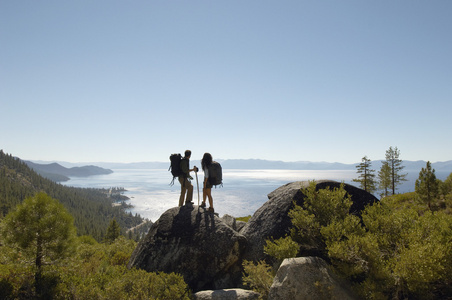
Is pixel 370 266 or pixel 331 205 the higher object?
pixel 331 205

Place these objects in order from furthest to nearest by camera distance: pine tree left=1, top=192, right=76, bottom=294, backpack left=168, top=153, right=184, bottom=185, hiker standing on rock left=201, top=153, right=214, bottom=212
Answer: backpack left=168, top=153, right=184, bottom=185, hiker standing on rock left=201, top=153, right=214, bottom=212, pine tree left=1, top=192, right=76, bottom=294

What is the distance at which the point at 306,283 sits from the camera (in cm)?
721

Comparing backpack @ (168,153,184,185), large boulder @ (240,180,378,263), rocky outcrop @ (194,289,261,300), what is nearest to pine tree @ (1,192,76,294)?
rocky outcrop @ (194,289,261,300)

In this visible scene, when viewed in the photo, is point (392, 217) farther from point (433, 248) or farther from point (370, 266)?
point (370, 266)

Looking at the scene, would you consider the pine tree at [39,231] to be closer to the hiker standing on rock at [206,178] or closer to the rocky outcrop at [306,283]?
the hiker standing on rock at [206,178]

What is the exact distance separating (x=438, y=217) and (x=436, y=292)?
9.21 ft

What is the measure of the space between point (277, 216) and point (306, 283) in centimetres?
411

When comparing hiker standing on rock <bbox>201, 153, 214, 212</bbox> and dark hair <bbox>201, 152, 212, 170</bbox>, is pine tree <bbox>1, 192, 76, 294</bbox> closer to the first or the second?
hiker standing on rock <bbox>201, 153, 214, 212</bbox>

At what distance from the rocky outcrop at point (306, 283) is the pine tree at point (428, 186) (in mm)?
28266

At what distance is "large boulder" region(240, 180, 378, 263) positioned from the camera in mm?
10789

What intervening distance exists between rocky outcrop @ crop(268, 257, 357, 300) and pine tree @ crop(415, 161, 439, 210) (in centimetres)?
2827

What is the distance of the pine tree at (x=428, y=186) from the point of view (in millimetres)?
27375

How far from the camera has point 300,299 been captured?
7070 millimetres

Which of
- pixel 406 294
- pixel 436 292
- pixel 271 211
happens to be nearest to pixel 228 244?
pixel 271 211
